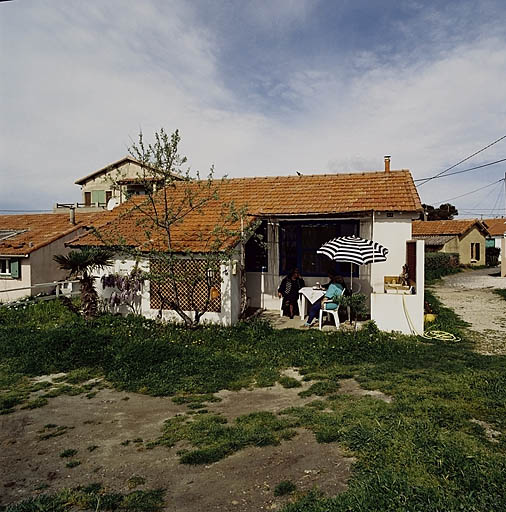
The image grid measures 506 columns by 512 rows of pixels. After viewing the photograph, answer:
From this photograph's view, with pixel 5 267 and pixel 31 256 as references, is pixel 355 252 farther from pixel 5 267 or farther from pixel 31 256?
pixel 5 267

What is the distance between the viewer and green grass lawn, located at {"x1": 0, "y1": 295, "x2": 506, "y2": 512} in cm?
375

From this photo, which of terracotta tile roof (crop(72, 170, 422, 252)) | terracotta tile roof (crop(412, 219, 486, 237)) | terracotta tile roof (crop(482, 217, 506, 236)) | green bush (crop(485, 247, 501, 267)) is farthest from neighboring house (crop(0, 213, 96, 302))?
terracotta tile roof (crop(482, 217, 506, 236))

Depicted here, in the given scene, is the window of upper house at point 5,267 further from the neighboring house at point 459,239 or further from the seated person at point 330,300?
the neighboring house at point 459,239

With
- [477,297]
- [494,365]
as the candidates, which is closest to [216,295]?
[494,365]

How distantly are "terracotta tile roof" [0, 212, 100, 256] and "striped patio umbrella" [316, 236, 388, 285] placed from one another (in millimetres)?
11378

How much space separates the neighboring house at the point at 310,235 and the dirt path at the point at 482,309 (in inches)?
66.7

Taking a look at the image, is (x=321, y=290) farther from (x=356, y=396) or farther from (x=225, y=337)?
(x=356, y=396)

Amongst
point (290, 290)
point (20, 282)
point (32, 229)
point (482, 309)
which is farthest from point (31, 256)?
point (482, 309)

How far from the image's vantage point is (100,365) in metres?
8.41

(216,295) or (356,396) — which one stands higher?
(216,295)

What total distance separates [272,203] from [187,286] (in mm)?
4282

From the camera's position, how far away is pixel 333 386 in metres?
6.78

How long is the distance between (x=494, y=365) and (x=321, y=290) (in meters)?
4.63

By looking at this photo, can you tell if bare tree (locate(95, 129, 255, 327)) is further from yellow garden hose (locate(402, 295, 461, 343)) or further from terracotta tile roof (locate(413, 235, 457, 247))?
terracotta tile roof (locate(413, 235, 457, 247))
